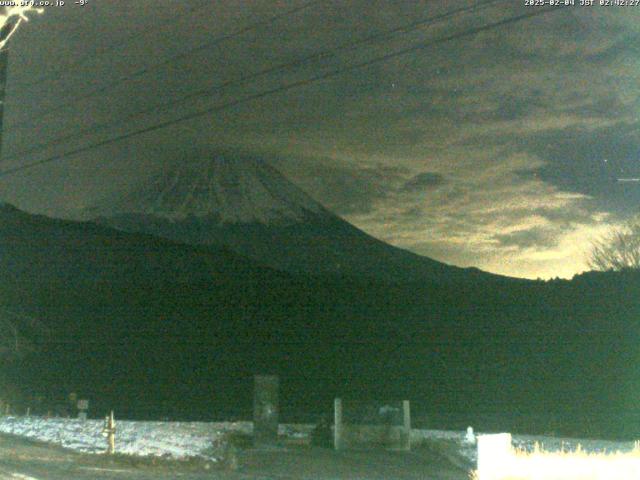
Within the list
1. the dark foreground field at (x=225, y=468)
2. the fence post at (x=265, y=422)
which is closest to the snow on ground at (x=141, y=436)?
the fence post at (x=265, y=422)

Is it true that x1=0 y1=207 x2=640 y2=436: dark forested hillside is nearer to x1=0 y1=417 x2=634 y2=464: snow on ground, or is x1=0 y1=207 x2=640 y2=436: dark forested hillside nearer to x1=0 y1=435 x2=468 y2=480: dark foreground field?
x1=0 y1=417 x2=634 y2=464: snow on ground

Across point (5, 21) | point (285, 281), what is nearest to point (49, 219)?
point (285, 281)

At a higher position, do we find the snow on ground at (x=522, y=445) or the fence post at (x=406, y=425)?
the fence post at (x=406, y=425)

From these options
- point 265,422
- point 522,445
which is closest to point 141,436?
point 265,422

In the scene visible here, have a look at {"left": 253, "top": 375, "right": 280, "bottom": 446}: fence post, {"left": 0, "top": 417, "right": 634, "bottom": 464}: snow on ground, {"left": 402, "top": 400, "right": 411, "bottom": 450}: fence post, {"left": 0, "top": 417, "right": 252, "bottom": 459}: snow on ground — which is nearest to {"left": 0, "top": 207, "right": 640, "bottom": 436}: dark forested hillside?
{"left": 0, "top": 417, "right": 634, "bottom": 464}: snow on ground

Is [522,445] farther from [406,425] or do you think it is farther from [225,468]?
[225,468]

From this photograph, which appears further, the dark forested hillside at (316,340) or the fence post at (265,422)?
the dark forested hillside at (316,340)

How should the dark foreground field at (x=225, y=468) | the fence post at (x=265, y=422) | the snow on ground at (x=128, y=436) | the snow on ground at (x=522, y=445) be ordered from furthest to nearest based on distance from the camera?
the snow on ground at (x=522, y=445) < the fence post at (x=265, y=422) < the snow on ground at (x=128, y=436) < the dark foreground field at (x=225, y=468)

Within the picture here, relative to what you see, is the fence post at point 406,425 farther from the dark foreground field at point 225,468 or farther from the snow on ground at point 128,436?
the snow on ground at point 128,436
